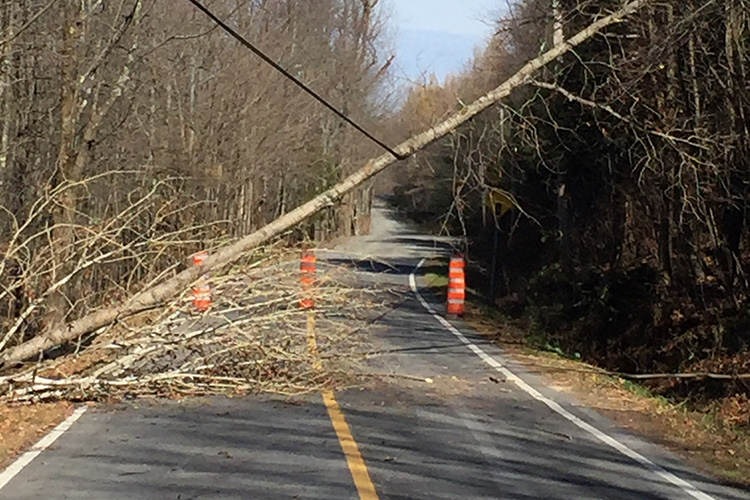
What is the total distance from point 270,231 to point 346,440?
309 cm

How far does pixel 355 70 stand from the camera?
51031mm

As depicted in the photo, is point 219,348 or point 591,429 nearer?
point 591,429

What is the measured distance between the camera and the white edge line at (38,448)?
7203 mm

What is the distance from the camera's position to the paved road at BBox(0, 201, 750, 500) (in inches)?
277

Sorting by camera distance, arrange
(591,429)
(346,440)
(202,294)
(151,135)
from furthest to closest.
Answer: (151,135)
(202,294)
(591,429)
(346,440)

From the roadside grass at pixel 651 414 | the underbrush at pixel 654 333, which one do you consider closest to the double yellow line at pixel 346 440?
the roadside grass at pixel 651 414

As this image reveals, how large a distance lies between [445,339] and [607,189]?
9239 millimetres

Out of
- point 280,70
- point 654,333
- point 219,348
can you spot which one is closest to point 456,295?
point 654,333

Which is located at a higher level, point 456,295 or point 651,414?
point 456,295

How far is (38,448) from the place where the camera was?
816cm

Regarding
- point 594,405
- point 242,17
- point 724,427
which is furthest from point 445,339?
point 242,17

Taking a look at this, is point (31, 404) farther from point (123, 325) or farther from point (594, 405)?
point (594, 405)

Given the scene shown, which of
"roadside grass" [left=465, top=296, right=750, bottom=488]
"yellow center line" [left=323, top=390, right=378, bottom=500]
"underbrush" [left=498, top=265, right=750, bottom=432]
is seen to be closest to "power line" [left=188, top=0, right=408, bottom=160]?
"yellow center line" [left=323, top=390, right=378, bottom=500]

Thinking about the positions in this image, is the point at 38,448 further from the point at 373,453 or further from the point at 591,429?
the point at 591,429
